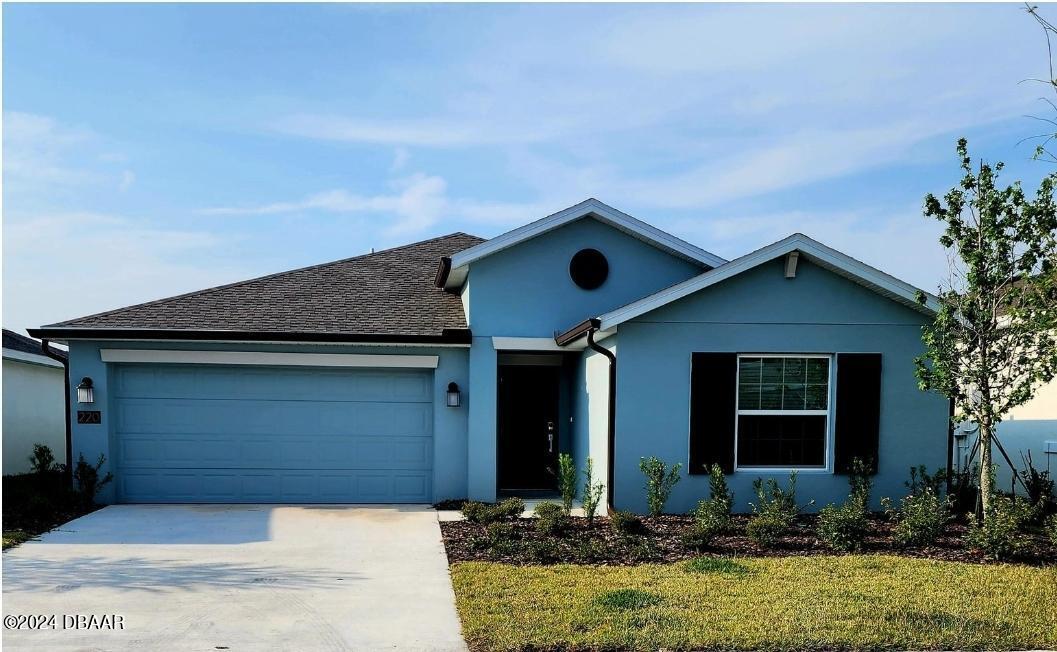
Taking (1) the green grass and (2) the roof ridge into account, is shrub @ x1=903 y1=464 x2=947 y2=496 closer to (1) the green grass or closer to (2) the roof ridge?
(1) the green grass

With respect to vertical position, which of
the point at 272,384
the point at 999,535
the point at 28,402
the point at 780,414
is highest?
the point at 272,384

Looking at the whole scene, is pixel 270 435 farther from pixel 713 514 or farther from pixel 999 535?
pixel 999 535

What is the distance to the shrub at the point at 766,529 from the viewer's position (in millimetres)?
8641

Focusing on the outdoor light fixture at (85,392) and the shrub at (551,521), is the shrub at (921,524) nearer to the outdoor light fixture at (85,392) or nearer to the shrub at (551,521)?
the shrub at (551,521)

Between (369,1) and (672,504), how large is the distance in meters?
7.41

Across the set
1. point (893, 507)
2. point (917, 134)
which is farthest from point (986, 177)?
point (893, 507)

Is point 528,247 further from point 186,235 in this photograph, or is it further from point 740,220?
point 186,235

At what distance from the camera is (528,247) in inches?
474

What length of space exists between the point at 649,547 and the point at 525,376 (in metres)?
5.17

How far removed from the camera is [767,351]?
10.4 meters

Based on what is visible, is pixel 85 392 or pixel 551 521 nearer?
pixel 551 521

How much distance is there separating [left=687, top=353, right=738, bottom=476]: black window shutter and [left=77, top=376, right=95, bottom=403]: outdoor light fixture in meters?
8.55

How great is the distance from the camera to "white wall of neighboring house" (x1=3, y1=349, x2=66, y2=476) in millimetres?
14680

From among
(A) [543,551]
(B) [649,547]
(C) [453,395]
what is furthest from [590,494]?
(A) [543,551]
